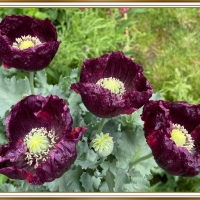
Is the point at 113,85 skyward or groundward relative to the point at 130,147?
skyward

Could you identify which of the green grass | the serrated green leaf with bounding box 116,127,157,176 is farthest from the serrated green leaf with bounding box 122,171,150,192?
the green grass

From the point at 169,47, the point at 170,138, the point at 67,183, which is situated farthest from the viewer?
the point at 169,47

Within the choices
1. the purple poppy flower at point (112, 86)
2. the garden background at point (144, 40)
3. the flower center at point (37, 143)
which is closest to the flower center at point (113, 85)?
the purple poppy flower at point (112, 86)

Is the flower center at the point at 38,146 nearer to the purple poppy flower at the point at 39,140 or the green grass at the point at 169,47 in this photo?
the purple poppy flower at the point at 39,140

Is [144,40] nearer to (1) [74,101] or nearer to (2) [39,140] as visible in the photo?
(1) [74,101]

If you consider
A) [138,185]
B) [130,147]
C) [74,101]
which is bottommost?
[138,185]

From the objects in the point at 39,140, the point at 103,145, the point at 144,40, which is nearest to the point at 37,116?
the point at 39,140
